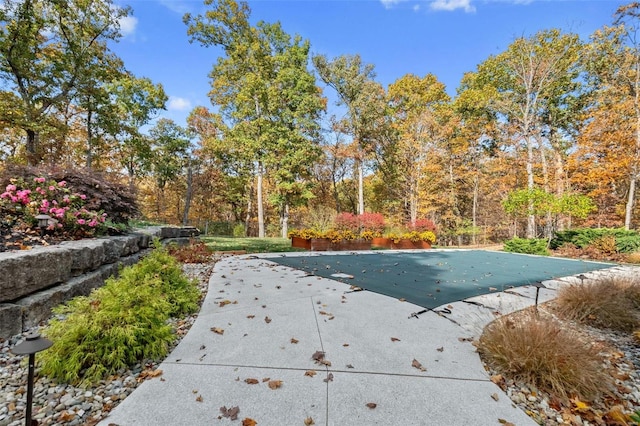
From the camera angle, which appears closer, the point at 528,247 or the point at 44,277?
the point at 44,277

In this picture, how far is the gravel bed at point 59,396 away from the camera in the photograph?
1347 mm

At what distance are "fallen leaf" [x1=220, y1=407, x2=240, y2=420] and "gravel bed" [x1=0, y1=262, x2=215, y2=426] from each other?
1.89 feet

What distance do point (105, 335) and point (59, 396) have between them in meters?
0.35

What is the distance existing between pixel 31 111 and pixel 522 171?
2126 cm

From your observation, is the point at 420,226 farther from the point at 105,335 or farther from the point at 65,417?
the point at 65,417

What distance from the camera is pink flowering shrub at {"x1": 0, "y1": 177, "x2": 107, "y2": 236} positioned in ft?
11.1

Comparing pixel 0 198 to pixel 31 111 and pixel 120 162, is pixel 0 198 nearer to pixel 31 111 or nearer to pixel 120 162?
pixel 31 111

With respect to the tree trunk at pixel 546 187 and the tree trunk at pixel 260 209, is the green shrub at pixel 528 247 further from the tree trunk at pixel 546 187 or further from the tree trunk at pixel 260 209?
the tree trunk at pixel 260 209

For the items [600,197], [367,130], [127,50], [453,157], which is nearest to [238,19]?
[127,50]

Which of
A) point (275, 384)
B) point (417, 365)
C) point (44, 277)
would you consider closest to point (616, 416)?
point (417, 365)

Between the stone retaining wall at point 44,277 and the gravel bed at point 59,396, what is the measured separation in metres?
0.35

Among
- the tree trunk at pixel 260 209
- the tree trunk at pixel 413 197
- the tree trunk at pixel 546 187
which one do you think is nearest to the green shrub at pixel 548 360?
the tree trunk at pixel 546 187

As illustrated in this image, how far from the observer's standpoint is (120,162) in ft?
54.5

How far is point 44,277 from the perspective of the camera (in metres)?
2.47
